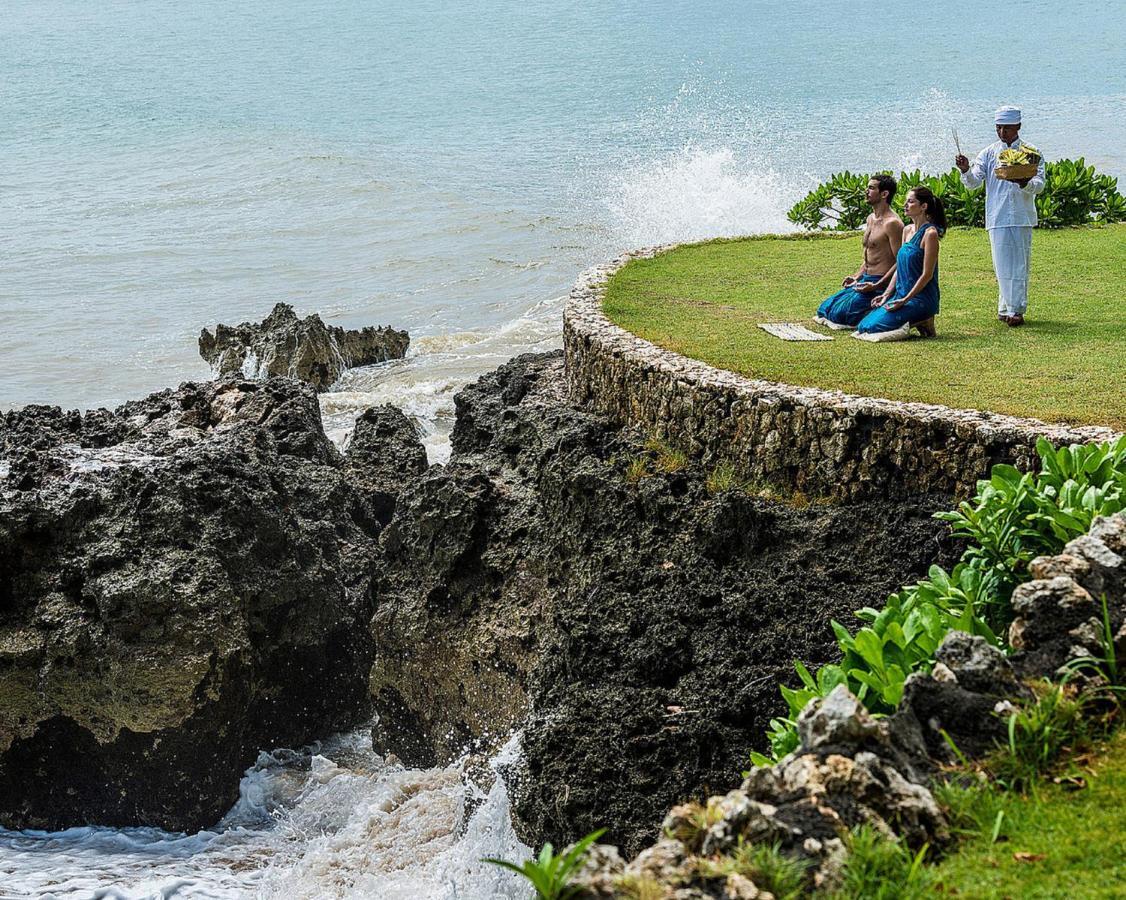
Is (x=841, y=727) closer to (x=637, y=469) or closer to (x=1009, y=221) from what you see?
(x=637, y=469)

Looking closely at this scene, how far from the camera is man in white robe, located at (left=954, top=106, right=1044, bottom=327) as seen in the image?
9672 mm

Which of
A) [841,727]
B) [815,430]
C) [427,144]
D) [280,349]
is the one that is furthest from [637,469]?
[427,144]

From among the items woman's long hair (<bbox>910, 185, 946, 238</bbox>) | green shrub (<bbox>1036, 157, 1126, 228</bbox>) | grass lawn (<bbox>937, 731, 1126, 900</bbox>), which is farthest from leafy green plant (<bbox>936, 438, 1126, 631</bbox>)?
green shrub (<bbox>1036, 157, 1126, 228</bbox>)

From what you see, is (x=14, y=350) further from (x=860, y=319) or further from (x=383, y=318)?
(x=860, y=319)

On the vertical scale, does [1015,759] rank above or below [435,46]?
below

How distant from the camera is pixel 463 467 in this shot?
28.0 ft

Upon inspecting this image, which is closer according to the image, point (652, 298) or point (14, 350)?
point (652, 298)

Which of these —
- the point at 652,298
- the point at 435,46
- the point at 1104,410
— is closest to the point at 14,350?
the point at 652,298

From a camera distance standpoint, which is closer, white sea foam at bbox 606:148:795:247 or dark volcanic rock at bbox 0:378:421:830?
dark volcanic rock at bbox 0:378:421:830

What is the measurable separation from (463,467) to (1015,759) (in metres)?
5.40

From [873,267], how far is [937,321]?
68cm

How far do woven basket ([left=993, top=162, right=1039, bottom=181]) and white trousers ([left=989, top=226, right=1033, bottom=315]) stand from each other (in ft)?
1.34

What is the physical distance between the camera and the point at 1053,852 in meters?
3.28

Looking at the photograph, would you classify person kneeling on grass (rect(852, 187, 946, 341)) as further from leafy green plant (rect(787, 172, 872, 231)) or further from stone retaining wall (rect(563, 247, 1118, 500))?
leafy green plant (rect(787, 172, 872, 231))
